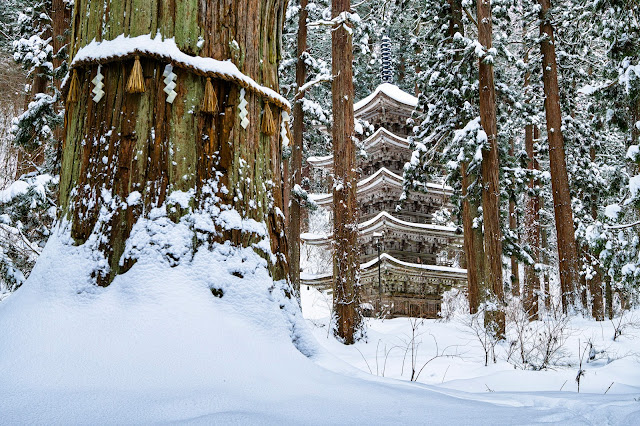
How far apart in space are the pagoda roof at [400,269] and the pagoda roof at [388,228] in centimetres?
123

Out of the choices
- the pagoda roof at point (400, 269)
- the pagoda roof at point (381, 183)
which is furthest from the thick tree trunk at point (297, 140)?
the pagoda roof at point (400, 269)

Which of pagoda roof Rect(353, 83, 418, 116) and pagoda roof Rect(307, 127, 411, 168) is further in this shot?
pagoda roof Rect(353, 83, 418, 116)

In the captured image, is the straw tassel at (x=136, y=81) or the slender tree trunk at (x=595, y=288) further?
the slender tree trunk at (x=595, y=288)

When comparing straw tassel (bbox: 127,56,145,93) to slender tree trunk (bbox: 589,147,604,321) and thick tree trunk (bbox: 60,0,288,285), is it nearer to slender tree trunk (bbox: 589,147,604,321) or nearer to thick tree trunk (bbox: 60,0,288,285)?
thick tree trunk (bbox: 60,0,288,285)

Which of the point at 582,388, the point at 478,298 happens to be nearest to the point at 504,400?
the point at 582,388

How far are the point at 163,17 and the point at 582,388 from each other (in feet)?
13.4

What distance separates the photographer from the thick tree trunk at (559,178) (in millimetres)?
13492

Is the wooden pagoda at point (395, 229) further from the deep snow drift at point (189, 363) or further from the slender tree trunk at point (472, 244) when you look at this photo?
the deep snow drift at point (189, 363)

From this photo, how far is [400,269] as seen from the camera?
1989 cm

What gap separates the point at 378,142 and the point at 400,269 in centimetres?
539

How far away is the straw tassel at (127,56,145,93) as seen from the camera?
198cm

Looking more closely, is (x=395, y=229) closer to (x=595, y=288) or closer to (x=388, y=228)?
(x=388, y=228)

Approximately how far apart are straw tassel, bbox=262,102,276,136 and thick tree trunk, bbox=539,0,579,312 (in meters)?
13.0

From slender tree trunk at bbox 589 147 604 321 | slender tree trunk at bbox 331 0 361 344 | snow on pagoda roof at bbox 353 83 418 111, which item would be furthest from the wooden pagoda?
slender tree trunk at bbox 331 0 361 344
